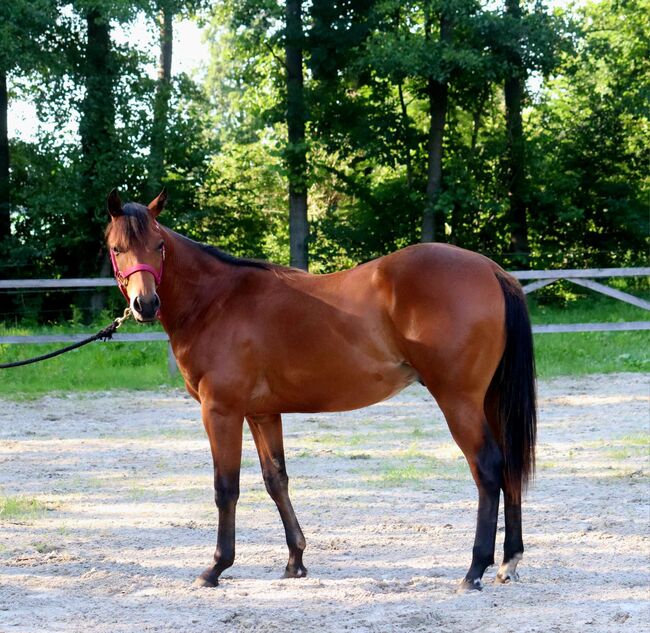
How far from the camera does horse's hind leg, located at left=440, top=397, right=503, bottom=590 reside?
163 inches

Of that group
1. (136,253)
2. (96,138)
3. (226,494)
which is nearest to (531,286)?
(226,494)

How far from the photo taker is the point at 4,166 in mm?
18266

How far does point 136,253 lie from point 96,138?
1392cm

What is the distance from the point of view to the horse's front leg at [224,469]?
4.28 meters

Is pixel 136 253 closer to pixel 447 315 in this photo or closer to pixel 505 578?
pixel 447 315

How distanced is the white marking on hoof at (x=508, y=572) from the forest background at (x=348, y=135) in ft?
44.7

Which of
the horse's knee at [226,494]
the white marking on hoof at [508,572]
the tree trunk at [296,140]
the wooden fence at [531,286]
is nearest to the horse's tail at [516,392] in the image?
the white marking on hoof at [508,572]

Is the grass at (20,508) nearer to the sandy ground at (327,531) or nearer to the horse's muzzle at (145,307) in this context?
the sandy ground at (327,531)

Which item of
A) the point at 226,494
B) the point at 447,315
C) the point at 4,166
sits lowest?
the point at 226,494

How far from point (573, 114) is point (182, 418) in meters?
14.7

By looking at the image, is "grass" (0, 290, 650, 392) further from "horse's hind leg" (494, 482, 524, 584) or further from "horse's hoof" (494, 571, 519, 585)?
"horse's hoof" (494, 571, 519, 585)

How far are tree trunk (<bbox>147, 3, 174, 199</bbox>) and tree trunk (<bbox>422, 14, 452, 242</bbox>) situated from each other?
5556mm

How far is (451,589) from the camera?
4.11 m

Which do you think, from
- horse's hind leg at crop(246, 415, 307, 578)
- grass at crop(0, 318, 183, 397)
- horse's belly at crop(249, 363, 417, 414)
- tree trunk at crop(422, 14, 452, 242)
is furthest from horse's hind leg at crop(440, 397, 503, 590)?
tree trunk at crop(422, 14, 452, 242)
